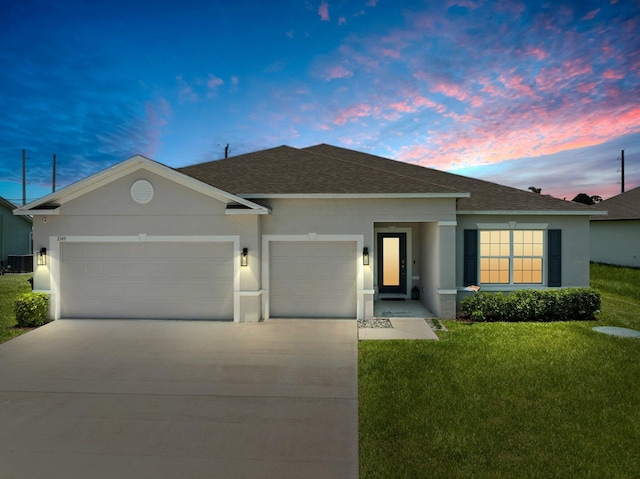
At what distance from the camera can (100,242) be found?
9984 millimetres

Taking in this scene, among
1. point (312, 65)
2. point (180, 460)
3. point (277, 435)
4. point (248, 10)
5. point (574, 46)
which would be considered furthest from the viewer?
point (312, 65)

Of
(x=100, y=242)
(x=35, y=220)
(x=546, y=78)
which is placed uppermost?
(x=546, y=78)

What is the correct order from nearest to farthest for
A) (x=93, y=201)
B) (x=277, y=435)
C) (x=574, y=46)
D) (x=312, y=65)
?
(x=277, y=435)
(x=93, y=201)
(x=574, y=46)
(x=312, y=65)

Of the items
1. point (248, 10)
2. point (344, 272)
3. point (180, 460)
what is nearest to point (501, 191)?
point (344, 272)

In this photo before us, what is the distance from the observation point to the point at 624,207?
77.7 ft

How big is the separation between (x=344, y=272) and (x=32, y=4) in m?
13.1

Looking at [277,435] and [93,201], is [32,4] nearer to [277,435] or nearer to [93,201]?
[93,201]

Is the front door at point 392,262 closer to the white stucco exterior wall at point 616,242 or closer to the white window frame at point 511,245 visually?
the white window frame at point 511,245

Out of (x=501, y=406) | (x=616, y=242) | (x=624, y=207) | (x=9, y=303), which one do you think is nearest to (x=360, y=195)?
(x=501, y=406)

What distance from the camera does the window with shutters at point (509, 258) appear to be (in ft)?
36.6

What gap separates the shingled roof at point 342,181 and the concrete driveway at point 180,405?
4.11 metres

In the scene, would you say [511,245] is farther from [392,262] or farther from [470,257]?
[392,262]

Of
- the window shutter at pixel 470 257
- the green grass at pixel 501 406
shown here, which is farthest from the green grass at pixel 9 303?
the window shutter at pixel 470 257

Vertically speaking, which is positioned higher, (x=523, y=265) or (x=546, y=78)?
(x=546, y=78)
